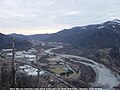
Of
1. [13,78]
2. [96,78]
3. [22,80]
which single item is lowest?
[96,78]

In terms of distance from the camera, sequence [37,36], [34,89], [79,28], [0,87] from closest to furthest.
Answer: [34,89], [0,87], [79,28], [37,36]

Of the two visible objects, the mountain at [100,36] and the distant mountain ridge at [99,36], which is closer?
the mountain at [100,36]

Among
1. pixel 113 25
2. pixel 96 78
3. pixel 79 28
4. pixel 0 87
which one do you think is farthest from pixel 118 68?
pixel 79 28

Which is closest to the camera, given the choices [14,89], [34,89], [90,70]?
[14,89]

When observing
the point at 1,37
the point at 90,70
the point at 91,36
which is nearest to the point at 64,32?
the point at 91,36

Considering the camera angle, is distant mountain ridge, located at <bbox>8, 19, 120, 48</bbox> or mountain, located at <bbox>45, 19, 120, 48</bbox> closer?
mountain, located at <bbox>45, 19, 120, 48</bbox>

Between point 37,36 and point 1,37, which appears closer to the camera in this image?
point 1,37

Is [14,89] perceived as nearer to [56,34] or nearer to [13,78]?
[13,78]

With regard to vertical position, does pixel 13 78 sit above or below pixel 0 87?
above

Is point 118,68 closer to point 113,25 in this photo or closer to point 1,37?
point 1,37
